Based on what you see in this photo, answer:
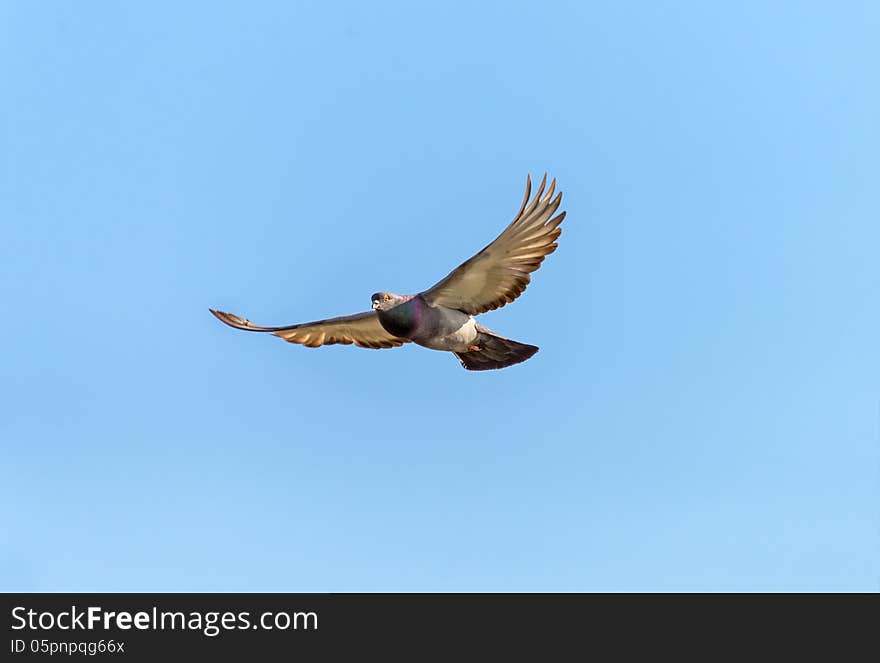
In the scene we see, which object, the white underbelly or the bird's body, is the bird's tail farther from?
the bird's body

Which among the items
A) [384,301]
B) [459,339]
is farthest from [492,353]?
[384,301]

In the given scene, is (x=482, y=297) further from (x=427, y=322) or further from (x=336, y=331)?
(x=336, y=331)

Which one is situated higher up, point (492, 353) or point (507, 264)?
point (507, 264)

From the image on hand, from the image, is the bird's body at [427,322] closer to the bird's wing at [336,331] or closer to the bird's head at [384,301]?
the bird's head at [384,301]

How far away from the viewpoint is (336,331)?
25172 millimetres

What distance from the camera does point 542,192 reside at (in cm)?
2061

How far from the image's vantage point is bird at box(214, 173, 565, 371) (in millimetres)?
20875

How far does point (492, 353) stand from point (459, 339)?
897 millimetres

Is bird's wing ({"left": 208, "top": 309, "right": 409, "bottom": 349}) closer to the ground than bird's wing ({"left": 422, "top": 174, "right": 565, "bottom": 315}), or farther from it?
farther from it

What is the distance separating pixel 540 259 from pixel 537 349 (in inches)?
84.3

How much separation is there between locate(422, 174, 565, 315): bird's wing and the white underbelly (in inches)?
15.0

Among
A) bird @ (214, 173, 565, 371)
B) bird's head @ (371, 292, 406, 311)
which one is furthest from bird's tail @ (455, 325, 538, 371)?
bird's head @ (371, 292, 406, 311)
